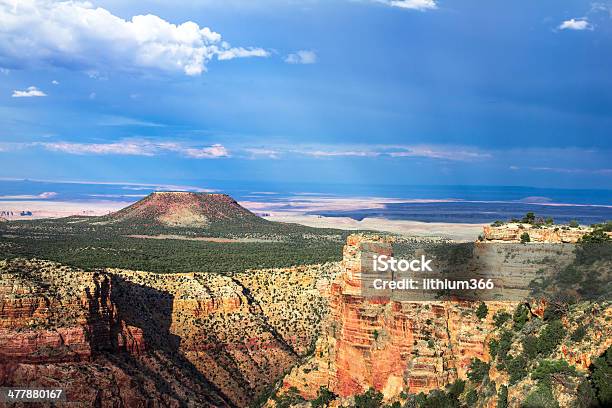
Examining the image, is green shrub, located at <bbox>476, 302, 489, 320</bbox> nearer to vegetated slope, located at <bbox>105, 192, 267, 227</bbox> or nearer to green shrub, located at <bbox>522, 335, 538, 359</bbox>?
green shrub, located at <bbox>522, 335, 538, 359</bbox>

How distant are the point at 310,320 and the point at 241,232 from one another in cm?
6881

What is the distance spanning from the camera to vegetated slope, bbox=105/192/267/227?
148 m

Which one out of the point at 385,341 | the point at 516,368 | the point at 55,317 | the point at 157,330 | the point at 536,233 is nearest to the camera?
the point at 516,368

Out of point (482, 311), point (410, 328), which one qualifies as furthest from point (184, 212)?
point (482, 311)

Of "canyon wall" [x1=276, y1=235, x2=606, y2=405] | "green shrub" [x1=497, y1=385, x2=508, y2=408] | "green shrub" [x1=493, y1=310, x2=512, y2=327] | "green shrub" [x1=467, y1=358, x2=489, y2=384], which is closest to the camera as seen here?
"green shrub" [x1=497, y1=385, x2=508, y2=408]

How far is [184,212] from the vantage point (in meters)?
153

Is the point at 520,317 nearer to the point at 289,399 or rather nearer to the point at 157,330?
the point at 289,399

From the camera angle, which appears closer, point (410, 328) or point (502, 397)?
point (502, 397)

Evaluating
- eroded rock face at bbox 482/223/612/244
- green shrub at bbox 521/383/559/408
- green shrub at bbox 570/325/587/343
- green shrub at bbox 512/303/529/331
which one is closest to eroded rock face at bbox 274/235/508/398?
green shrub at bbox 512/303/529/331

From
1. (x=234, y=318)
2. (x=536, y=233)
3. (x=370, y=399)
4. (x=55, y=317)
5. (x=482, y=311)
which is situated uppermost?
(x=536, y=233)

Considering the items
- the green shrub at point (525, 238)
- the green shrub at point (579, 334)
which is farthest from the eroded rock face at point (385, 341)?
the green shrub at point (579, 334)

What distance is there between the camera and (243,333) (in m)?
65.2

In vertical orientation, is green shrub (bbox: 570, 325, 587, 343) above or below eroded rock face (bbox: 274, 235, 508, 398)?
above

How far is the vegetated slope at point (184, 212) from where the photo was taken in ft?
486
